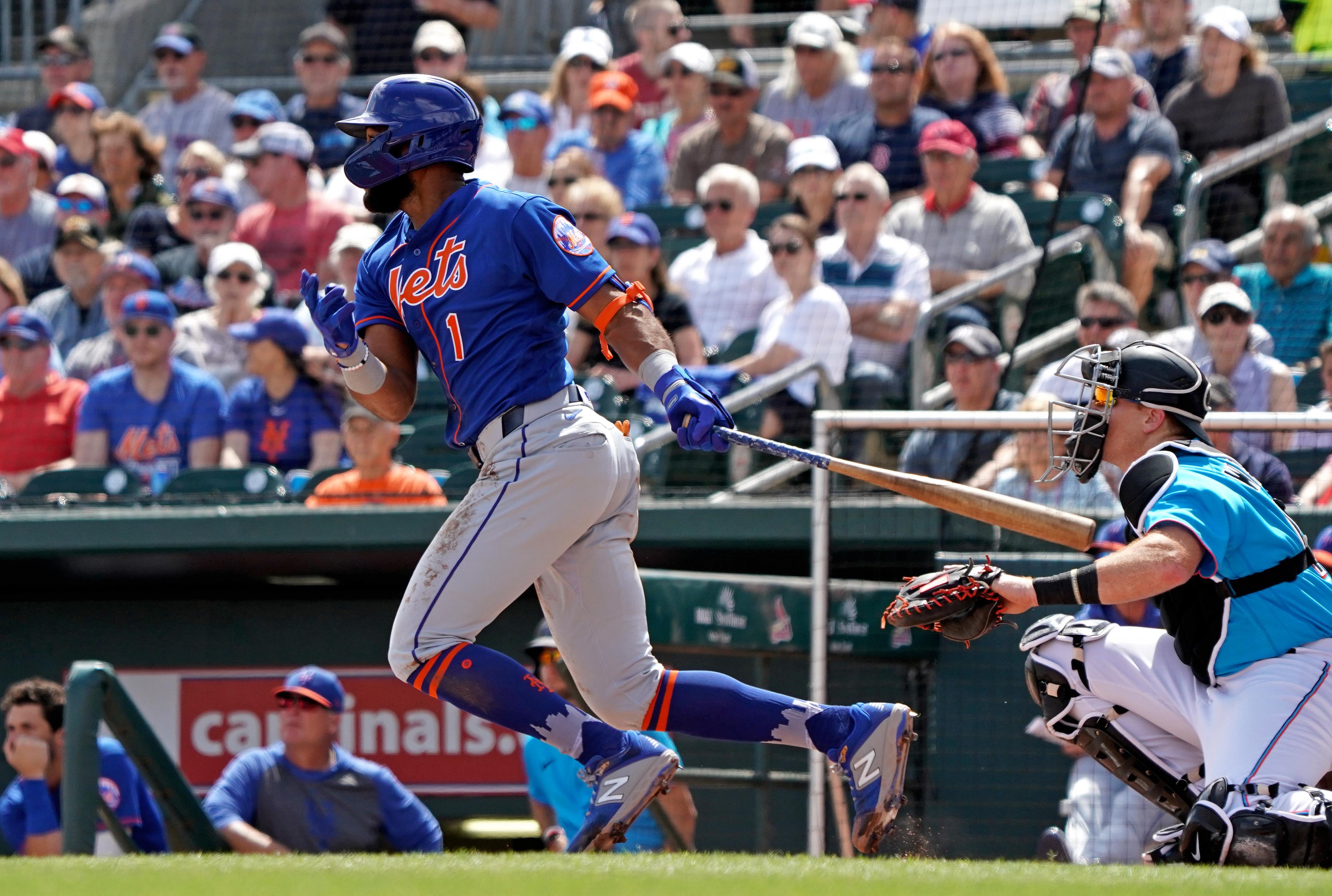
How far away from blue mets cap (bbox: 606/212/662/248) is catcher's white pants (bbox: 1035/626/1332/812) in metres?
3.61

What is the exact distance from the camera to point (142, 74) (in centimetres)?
1279

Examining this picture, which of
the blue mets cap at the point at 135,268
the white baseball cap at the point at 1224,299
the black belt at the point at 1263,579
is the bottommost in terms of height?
the black belt at the point at 1263,579

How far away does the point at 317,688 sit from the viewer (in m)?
6.47

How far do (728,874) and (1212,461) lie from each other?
1606 mm

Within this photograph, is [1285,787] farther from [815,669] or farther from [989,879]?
[815,669]

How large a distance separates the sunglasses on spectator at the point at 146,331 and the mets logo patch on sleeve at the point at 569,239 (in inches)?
166

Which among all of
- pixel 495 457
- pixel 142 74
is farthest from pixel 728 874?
pixel 142 74

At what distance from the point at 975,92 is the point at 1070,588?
18.3 feet

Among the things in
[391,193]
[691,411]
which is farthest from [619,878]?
[391,193]

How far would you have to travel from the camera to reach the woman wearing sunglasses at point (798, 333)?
7.36 m

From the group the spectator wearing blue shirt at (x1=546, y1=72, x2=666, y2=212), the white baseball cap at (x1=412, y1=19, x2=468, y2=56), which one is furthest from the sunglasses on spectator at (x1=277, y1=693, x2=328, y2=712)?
the white baseball cap at (x1=412, y1=19, x2=468, y2=56)

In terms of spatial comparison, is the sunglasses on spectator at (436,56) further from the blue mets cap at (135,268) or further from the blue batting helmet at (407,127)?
the blue batting helmet at (407,127)

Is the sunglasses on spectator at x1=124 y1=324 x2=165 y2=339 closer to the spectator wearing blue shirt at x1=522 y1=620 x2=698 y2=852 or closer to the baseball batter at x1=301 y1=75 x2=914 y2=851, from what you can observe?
the spectator wearing blue shirt at x1=522 y1=620 x2=698 y2=852

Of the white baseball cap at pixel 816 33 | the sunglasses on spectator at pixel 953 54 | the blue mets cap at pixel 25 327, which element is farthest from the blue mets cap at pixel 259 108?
the sunglasses on spectator at pixel 953 54
